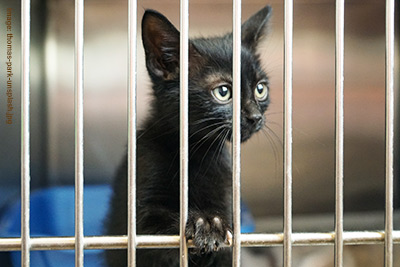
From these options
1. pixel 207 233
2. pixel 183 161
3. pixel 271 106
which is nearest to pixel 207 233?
pixel 207 233

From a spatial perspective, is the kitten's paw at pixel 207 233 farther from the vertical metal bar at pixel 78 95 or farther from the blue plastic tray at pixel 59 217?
the blue plastic tray at pixel 59 217

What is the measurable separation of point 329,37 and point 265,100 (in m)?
0.18

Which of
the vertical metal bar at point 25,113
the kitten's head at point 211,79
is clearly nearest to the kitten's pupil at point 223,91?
the kitten's head at point 211,79

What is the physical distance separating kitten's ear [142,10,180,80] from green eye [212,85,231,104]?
86 mm

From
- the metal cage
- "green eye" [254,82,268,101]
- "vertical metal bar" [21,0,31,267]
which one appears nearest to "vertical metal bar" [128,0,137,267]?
the metal cage

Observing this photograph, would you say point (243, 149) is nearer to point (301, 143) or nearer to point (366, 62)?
point (301, 143)

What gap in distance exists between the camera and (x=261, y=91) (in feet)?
2.78

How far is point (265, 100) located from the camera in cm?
84

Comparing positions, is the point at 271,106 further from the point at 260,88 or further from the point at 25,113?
the point at 25,113

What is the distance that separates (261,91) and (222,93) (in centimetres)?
12

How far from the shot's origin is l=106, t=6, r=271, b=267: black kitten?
729mm

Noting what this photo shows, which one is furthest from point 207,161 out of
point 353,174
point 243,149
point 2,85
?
point 2,85

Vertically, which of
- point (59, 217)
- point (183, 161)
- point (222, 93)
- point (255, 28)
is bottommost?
point (59, 217)

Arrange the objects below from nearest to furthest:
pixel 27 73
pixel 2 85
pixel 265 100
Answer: pixel 27 73, pixel 2 85, pixel 265 100
